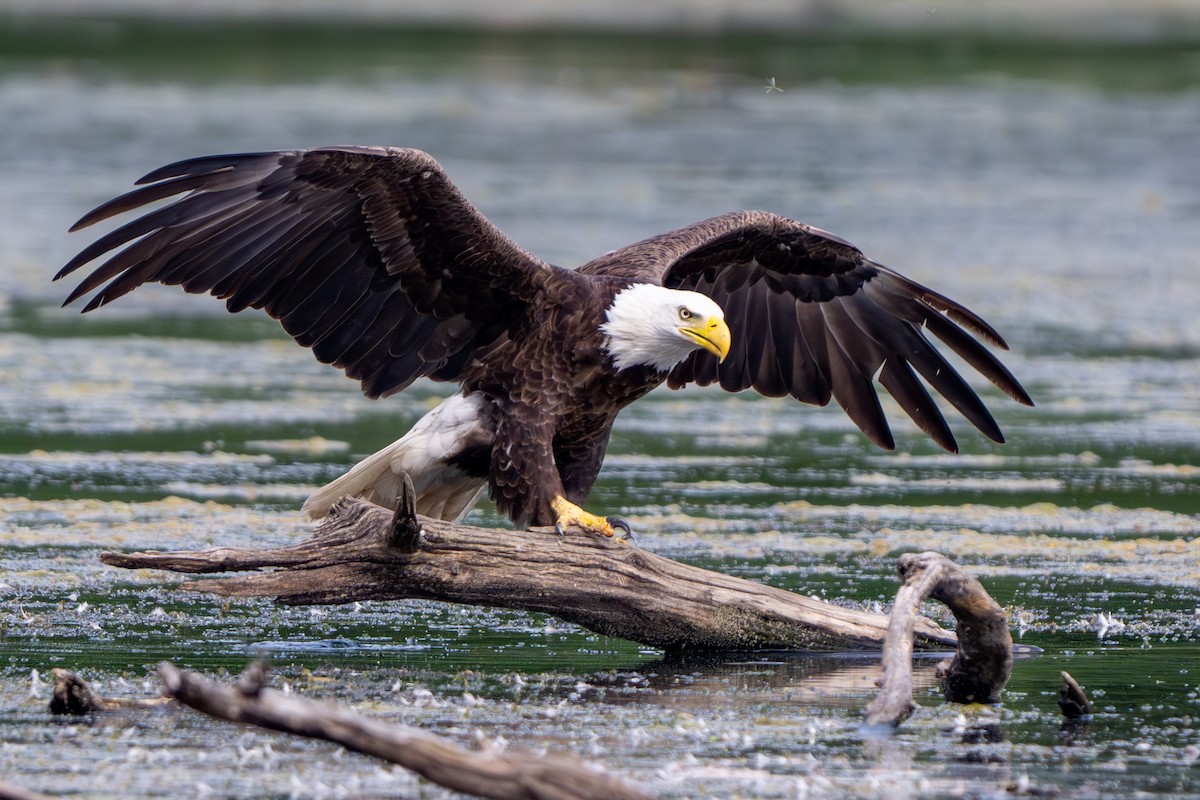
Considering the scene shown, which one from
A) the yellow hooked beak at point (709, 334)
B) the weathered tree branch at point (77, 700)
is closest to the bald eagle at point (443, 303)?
the yellow hooked beak at point (709, 334)

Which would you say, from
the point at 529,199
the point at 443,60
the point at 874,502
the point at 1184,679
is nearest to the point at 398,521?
the point at 1184,679

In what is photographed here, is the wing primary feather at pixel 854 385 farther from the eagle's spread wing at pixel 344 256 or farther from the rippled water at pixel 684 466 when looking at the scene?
the eagle's spread wing at pixel 344 256

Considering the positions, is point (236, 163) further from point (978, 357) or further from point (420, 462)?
point (978, 357)

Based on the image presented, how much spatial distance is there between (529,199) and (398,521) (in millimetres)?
10935

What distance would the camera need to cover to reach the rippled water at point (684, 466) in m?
4.97

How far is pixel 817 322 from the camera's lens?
7418 mm

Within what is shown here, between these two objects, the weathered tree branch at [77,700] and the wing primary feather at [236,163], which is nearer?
the weathered tree branch at [77,700]

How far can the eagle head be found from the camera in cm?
633

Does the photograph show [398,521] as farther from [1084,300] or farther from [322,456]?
[1084,300]

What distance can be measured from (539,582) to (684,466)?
338 centimetres

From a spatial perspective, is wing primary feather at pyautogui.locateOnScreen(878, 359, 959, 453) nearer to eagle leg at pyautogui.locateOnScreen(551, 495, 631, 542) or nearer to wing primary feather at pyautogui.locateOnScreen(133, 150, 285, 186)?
eagle leg at pyautogui.locateOnScreen(551, 495, 631, 542)

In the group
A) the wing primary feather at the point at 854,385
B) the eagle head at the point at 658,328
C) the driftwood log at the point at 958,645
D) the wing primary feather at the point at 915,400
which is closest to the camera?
the driftwood log at the point at 958,645

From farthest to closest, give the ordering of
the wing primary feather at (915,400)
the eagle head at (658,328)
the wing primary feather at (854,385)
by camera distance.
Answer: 1. the wing primary feather at (854,385)
2. the wing primary feather at (915,400)
3. the eagle head at (658,328)

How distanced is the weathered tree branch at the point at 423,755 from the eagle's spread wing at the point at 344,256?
2.47 m
